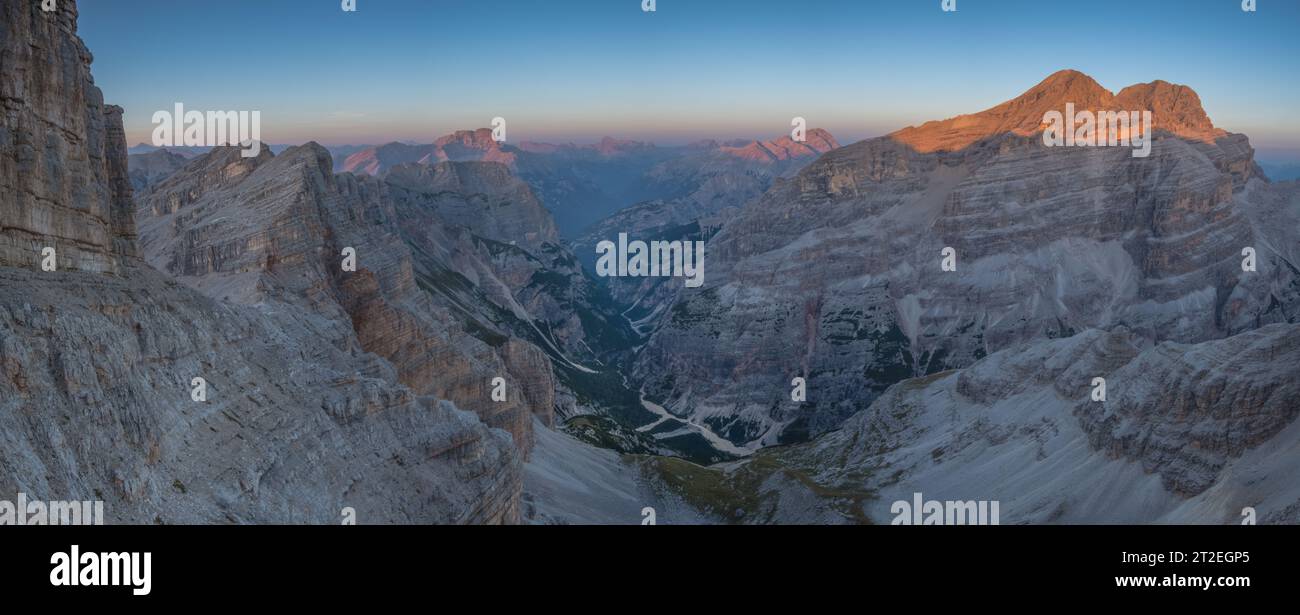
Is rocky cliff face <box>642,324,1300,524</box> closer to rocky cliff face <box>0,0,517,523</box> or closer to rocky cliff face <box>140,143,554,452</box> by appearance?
rocky cliff face <box>140,143,554,452</box>

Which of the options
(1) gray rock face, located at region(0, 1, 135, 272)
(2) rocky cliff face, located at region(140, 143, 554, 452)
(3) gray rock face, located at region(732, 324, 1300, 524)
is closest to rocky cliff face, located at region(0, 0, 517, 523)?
(1) gray rock face, located at region(0, 1, 135, 272)

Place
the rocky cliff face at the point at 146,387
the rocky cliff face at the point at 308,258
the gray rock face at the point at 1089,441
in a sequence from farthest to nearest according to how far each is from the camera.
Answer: the rocky cliff face at the point at 308,258 < the gray rock face at the point at 1089,441 < the rocky cliff face at the point at 146,387

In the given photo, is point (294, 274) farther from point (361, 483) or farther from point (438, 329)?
point (361, 483)

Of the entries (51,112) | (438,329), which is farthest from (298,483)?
(438,329)

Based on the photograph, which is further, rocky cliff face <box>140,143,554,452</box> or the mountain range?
rocky cliff face <box>140,143,554,452</box>

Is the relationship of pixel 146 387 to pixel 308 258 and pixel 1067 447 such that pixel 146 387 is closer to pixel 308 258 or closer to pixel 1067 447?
pixel 308 258

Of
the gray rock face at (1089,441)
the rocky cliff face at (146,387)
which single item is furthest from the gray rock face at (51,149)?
the gray rock face at (1089,441)

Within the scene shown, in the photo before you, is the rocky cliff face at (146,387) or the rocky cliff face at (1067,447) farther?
the rocky cliff face at (1067,447)

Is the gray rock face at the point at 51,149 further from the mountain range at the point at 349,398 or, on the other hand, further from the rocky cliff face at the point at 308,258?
the rocky cliff face at the point at 308,258
